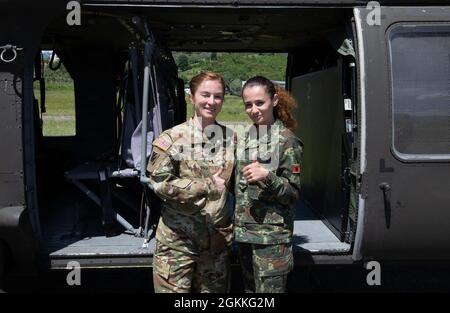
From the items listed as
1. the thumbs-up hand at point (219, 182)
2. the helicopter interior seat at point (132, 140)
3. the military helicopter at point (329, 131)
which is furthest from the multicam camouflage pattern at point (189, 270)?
the helicopter interior seat at point (132, 140)

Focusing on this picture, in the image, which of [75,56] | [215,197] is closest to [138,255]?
[215,197]

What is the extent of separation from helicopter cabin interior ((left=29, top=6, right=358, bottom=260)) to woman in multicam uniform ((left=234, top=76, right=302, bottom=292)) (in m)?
0.84

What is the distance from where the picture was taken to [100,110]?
5.46 metres

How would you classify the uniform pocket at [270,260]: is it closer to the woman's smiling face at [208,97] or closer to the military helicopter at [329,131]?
the woman's smiling face at [208,97]

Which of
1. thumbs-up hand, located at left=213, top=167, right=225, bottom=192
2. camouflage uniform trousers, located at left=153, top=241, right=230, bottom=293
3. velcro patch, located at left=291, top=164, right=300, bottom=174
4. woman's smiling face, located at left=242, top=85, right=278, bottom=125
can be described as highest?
woman's smiling face, located at left=242, top=85, right=278, bottom=125

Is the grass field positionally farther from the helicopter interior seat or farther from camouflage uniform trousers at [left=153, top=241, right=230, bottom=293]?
camouflage uniform trousers at [left=153, top=241, right=230, bottom=293]

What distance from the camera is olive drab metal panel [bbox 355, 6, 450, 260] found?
3061mm

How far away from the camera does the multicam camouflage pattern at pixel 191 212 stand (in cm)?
247

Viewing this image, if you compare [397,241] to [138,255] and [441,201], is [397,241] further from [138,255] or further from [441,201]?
[138,255]

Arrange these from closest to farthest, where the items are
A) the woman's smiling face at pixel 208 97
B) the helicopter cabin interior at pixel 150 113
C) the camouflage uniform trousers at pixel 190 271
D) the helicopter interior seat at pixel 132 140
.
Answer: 1. the woman's smiling face at pixel 208 97
2. the camouflage uniform trousers at pixel 190 271
3. the helicopter cabin interior at pixel 150 113
4. the helicopter interior seat at pixel 132 140

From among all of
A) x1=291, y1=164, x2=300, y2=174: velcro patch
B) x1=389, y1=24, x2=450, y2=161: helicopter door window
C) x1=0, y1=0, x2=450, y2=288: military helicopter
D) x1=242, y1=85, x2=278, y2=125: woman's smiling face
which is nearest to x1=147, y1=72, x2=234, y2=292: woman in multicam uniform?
x1=242, y1=85, x2=278, y2=125: woman's smiling face

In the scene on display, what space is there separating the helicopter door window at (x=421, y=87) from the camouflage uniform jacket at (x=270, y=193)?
0.97 metres
